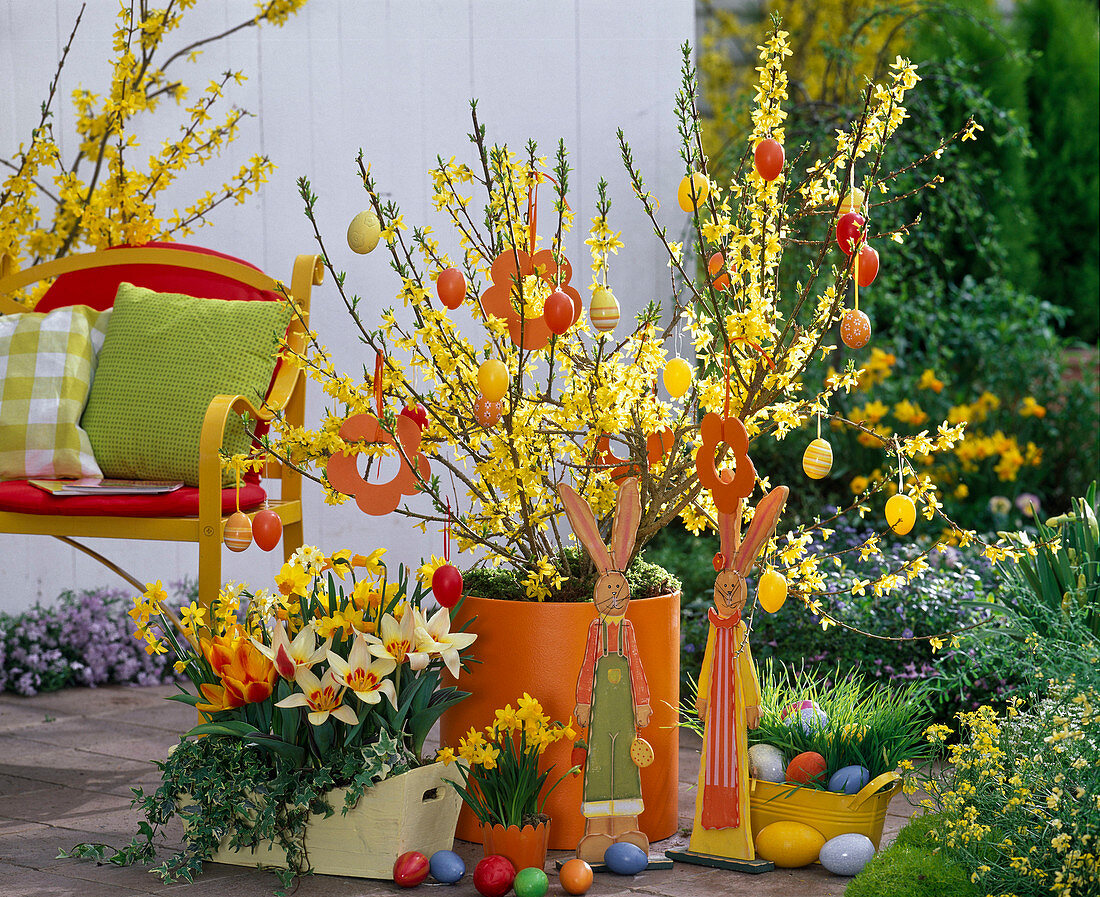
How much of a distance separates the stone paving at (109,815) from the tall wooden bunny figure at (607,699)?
0.11 m

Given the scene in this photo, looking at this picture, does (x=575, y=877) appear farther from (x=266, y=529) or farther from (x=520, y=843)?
(x=266, y=529)

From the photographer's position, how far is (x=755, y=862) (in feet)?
6.54

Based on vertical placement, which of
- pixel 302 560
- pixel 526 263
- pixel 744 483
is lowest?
pixel 302 560

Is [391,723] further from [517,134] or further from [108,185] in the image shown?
[517,134]

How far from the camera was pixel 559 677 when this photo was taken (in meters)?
2.07

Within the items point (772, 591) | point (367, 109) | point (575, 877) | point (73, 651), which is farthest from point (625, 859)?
point (367, 109)

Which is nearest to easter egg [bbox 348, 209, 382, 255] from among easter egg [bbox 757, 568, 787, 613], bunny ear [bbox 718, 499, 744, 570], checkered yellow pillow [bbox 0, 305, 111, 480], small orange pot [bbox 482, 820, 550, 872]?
bunny ear [bbox 718, 499, 744, 570]

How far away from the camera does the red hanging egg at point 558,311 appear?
1852 millimetres

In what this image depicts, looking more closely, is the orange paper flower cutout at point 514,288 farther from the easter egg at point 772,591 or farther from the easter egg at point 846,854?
the easter egg at point 846,854

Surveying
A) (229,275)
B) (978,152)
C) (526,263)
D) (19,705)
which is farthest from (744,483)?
(978,152)

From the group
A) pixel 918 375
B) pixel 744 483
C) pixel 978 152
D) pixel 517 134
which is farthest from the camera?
pixel 978 152

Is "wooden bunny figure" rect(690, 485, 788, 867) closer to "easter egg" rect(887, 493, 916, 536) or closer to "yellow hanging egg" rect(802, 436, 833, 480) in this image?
"yellow hanging egg" rect(802, 436, 833, 480)

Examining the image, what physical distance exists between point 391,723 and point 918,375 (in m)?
2.97

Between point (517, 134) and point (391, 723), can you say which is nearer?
point (391, 723)
